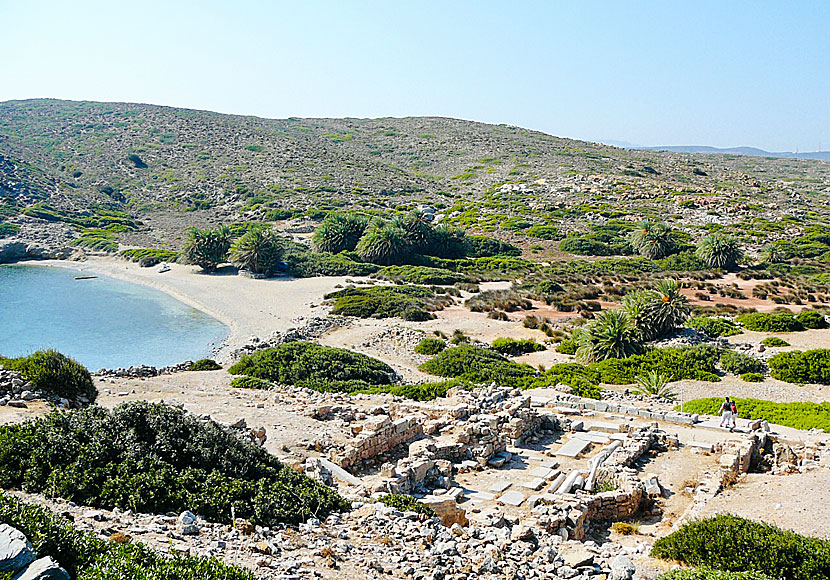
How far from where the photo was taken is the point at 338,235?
51844 millimetres

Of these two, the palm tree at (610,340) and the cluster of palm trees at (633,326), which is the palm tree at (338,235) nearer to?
the cluster of palm trees at (633,326)

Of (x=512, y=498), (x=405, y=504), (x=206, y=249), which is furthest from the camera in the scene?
(x=206, y=249)

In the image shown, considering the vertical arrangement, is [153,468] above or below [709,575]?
above

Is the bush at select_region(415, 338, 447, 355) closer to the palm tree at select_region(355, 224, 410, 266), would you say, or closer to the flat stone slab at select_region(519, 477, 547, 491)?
the flat stone slab at select_region(519, 477, 547, 491)

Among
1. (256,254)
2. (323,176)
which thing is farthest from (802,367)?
(323,176)

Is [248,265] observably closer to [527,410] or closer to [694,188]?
[527,410]

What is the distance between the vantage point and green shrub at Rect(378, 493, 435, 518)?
9680mm

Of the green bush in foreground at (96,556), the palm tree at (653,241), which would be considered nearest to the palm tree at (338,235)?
the palm tree at (653,241)

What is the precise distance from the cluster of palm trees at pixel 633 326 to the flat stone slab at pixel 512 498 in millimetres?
13236

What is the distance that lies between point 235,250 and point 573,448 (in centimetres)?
3619

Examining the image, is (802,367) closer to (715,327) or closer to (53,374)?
(715,327)

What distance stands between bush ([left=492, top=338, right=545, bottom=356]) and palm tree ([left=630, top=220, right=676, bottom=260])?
95.2 ft

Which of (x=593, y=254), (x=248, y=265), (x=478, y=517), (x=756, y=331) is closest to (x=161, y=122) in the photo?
(x=248, y=265)


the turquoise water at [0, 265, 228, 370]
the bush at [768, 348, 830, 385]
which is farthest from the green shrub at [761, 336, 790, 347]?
the turquoise water at [0, 265, 228, 370]
